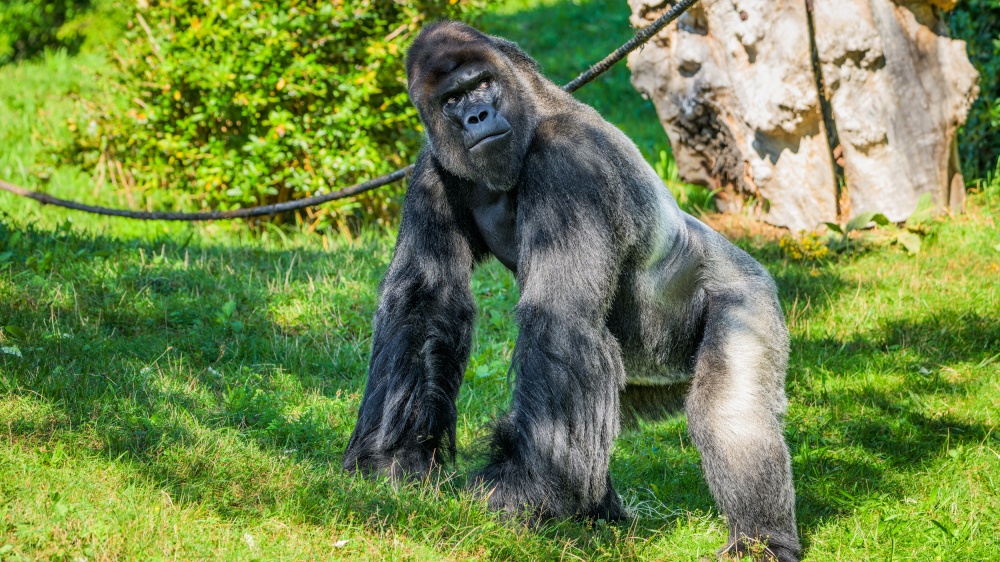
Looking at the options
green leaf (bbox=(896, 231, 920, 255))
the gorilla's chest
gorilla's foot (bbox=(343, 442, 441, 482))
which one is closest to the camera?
gorilla's foot (bbox=(343, 442, 441, 482))

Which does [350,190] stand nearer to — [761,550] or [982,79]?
[761,550]

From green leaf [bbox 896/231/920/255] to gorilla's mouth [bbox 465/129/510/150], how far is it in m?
3.50

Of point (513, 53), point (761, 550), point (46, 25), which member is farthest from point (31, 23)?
point (761, 550)

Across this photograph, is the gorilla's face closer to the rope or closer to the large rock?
the rope

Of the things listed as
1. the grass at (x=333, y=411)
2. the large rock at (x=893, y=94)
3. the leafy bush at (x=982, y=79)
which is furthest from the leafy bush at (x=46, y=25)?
the leafy bush at (x=982, y=79)

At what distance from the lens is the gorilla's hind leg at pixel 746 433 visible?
9.90 feet

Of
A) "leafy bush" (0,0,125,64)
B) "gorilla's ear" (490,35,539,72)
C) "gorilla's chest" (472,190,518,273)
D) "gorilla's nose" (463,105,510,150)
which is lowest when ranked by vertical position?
"gorilla's chest" (472,190,518,273)

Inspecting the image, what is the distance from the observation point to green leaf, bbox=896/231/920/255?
570cm

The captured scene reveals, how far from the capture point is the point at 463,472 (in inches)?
135

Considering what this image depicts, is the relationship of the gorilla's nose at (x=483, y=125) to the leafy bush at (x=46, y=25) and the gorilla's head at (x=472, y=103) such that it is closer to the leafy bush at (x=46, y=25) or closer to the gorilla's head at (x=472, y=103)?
the gorilla's head at (x=472, y=103)

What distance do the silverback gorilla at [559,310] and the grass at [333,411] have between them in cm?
19

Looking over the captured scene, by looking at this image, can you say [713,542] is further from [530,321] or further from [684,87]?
[684,87]

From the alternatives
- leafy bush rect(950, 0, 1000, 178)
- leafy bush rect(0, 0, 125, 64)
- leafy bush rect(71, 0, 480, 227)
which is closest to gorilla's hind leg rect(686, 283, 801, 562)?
leafy bush rect(71, 0, 480, 227)

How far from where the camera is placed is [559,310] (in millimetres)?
2850
